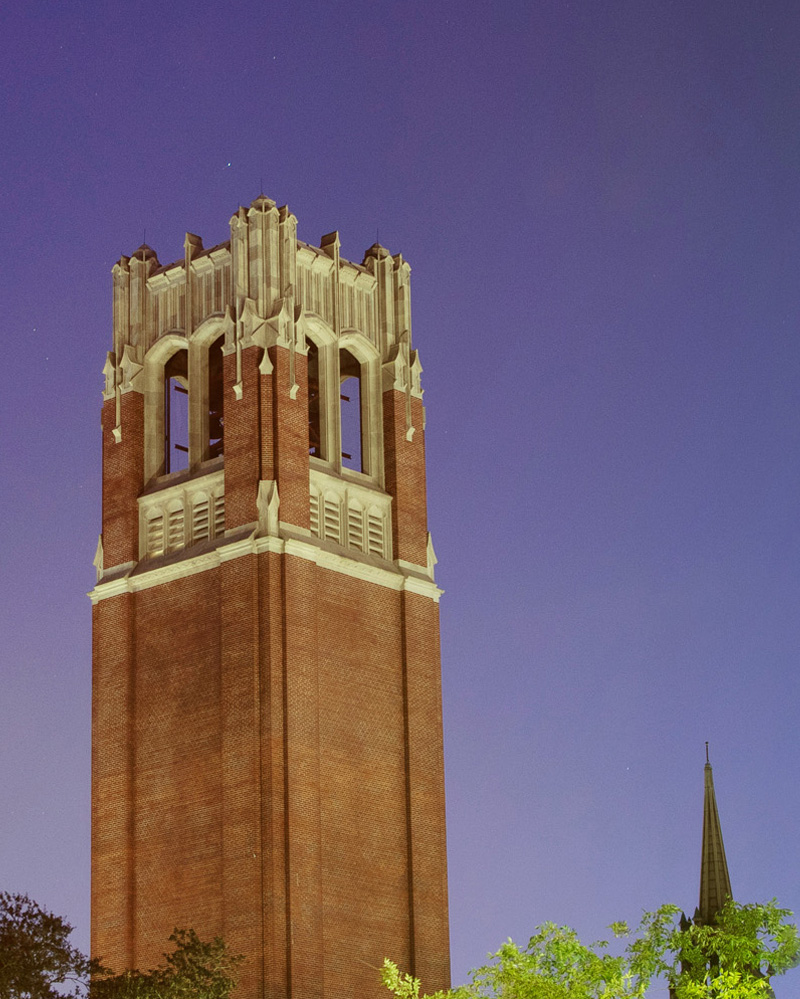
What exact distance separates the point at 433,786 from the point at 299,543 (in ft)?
29.9

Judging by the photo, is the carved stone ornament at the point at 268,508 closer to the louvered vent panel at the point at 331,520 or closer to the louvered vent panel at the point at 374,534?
the louvered vent panel at the point at 331,520

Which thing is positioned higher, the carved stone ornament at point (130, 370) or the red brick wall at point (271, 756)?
the carved stone ornament at point (130, 370)

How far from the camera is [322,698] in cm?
7300

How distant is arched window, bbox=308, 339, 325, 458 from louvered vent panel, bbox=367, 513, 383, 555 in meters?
2.76

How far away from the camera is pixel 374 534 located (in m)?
77.9

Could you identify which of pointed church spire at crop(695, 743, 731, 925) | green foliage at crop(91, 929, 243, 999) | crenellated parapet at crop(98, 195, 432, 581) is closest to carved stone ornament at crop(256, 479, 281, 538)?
crenellated parapet at crop(98, 195, 432, 581)

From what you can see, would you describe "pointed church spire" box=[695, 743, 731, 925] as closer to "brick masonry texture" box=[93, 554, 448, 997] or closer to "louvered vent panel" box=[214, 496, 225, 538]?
"brick masonry texture" box=[93, 554, 448, 997]

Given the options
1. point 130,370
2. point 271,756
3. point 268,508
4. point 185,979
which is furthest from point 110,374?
point 185,979

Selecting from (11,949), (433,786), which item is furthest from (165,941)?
(11,949)

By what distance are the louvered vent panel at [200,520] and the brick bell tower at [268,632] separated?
69 millimetres

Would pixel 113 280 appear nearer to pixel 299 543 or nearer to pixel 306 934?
pixel 299 543

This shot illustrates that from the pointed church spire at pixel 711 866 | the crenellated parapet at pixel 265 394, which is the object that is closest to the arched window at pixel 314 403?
the crenellated parapet at pixel 265 394

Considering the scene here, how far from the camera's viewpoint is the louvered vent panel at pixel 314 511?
248 ft

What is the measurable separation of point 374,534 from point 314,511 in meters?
2.91
